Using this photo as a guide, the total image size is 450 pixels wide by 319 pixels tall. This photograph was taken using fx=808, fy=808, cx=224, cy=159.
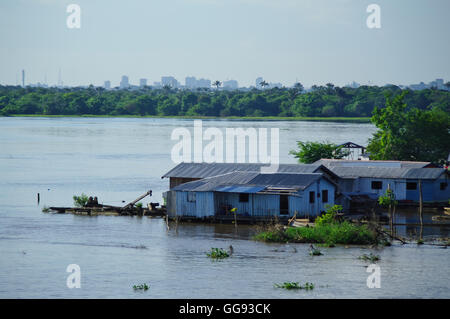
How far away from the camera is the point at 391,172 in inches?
1657

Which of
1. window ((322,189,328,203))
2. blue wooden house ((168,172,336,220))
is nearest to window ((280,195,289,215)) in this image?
blue wooden house ((168,172,336,220))

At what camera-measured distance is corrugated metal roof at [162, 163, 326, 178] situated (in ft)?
130

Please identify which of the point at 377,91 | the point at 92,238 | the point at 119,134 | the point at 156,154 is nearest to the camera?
the point at 92,238

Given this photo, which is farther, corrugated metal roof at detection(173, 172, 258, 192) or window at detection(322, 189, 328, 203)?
corrugated metal roof at detection(173, 172, 258, 192)

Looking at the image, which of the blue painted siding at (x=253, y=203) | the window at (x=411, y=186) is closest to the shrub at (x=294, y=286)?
the blue painted siding at (x=253, y=203)

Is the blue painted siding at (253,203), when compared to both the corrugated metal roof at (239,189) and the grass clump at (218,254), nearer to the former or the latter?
the corrugated metal roof at (239,189)

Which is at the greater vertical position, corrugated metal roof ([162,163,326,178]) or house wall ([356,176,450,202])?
corrugated metal roof ([162,163,326,178])

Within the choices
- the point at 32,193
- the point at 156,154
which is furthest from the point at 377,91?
the point at 32,193

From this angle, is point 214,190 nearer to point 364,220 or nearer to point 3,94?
point 364,220

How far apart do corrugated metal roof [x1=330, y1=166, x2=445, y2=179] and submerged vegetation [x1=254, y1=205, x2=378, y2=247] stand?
374 inches

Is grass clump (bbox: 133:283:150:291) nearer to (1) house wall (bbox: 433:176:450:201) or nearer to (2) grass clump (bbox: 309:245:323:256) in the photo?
(2) grass clump (bbox: 309:245:323:256)
